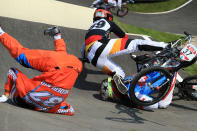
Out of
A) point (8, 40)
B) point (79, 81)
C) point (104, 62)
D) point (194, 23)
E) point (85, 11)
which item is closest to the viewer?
point (8, 40)

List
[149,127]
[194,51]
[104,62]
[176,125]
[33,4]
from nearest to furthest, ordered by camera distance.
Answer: [149,127], [176,125], [194,51], [104,62], [33,4]

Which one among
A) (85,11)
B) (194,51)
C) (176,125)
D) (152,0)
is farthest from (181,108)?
(152,0)

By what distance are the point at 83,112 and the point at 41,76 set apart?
1.15 meters

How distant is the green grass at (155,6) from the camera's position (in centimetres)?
1933

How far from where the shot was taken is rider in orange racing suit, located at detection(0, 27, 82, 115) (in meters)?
3.96

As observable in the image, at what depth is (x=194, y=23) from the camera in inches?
656

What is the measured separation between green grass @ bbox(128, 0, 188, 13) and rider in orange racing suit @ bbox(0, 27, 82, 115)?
51.7ft

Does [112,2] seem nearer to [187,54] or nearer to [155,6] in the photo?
[155,6]

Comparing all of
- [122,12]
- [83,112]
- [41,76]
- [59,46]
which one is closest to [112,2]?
[122,12]

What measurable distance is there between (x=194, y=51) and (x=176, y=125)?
5.50 ft

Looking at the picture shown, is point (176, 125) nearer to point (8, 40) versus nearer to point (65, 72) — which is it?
point (65, 72)

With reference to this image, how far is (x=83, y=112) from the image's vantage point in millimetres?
4832

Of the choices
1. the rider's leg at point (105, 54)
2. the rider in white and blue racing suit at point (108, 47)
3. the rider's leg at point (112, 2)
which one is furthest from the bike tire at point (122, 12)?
the rider's leg at point (105, 54)

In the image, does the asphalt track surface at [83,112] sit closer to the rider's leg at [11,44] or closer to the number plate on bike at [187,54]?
the rider's leg at [11,44]
